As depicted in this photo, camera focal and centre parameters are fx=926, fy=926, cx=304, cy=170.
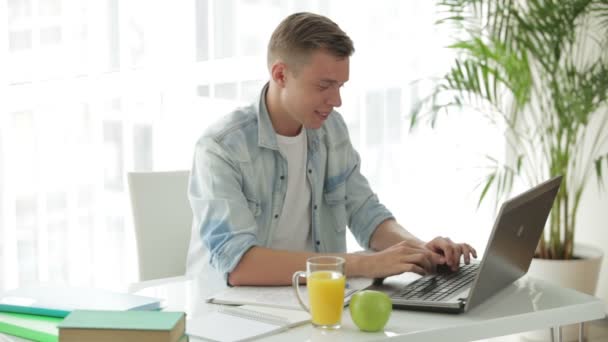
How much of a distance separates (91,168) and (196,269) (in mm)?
1159

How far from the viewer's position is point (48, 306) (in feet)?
5.79

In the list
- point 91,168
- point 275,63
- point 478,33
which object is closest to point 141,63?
point 91,168

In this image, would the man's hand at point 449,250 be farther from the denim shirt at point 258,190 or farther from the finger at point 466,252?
the denim shirt at point 258,190

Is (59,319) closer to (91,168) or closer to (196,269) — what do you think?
(196,269)

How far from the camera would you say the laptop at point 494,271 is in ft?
5.85

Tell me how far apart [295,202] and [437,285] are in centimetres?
59

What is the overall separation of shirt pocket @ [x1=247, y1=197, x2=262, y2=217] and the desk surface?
27 cm

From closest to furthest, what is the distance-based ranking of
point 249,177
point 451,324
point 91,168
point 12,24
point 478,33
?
point 451,324 → point 249,177 → point 12,24 → point 91,168 → point 478,33

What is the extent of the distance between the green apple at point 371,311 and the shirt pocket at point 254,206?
0.64m

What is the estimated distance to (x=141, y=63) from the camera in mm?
3471

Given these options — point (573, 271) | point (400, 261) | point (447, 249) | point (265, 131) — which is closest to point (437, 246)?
point (447, 249)

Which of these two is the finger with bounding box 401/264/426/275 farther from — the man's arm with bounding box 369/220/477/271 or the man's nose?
the man's nose

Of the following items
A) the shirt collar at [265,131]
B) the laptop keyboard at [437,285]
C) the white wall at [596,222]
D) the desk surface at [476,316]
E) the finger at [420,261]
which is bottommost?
the white wall at [596,222]

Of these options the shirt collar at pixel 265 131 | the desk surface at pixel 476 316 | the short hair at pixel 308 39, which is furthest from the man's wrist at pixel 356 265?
the short hair at pixel 308 39
